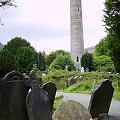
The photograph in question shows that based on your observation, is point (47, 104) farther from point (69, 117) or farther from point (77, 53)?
point (77, 53)

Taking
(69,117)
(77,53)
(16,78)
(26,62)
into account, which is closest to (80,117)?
(69,117)

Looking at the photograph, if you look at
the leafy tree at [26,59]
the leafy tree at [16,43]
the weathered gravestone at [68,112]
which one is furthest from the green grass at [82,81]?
the leafy tree at [16,43]

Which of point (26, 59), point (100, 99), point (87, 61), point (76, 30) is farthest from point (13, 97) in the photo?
point (76, 30)

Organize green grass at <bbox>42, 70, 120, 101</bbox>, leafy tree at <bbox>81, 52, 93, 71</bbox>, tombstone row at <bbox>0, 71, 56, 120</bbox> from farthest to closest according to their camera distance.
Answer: leafy tree at <bbox>81, 52, 93, 71</bbox>, green grass at <bbox>42, 70, 120, 101</bbox>, tombstone row at <bbox>0, 71, 56, 120</bbox>

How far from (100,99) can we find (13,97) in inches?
185

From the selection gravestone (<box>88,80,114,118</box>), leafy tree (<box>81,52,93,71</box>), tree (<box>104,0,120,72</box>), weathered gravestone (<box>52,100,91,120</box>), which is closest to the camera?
weathered gravestone (<box>52,100,91,120</box>)

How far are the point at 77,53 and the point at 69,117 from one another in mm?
71752

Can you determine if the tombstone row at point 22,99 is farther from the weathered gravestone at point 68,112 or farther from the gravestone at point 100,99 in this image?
the gravestone at point 100,99

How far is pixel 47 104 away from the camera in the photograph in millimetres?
8781

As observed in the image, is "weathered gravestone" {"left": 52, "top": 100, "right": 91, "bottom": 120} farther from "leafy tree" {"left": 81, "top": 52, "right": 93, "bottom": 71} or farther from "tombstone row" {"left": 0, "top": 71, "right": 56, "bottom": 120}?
"leafy tree" {"left": 81, "top": 52, "right": 93, "bottom": 71}

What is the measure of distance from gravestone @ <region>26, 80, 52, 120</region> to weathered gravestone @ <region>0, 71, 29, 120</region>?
11.2 inches

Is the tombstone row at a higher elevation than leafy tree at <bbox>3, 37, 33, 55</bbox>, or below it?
below

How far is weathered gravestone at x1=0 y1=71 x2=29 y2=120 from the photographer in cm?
852

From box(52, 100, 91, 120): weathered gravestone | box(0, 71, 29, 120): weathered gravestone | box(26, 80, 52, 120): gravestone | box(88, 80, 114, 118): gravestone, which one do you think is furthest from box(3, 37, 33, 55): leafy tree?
box(26, 80, 52, 120): gravestone
